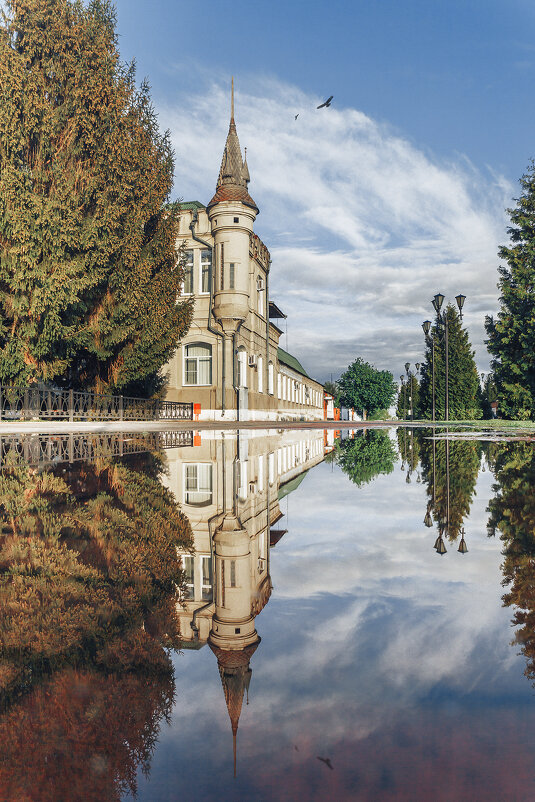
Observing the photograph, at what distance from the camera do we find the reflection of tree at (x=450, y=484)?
4.60m

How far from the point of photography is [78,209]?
18609 mm

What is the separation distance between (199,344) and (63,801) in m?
36.0

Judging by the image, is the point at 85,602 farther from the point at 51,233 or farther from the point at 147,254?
the point at 147,254

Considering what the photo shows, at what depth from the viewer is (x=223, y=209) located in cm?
3575

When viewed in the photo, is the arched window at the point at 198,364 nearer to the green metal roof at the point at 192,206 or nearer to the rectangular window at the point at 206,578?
the green metal roof at the point at 192,206

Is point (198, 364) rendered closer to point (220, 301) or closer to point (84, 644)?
point (220, 301)

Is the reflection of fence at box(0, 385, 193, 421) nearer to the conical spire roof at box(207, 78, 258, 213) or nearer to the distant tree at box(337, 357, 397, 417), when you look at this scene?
the conical spire roof at box(207, 78, 258, 213)

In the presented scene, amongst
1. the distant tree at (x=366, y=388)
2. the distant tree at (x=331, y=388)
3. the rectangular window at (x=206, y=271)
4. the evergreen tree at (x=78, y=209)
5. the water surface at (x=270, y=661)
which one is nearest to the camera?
the water surface at (x=270, y=661)

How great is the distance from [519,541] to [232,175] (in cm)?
3815

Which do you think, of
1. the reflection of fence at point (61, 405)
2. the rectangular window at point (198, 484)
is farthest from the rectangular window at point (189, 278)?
the rectangular window at point (198, 484)

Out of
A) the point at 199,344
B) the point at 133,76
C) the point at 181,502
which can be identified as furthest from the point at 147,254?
the point at 181,502

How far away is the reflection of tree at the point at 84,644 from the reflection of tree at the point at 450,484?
6.79 ft

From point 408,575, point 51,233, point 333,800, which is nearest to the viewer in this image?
point 333,800

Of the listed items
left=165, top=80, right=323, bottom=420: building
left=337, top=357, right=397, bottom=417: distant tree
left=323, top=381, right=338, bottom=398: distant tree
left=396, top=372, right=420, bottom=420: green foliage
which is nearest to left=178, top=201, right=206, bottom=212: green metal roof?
left=165, top=80, right=323, bottom=420: building
